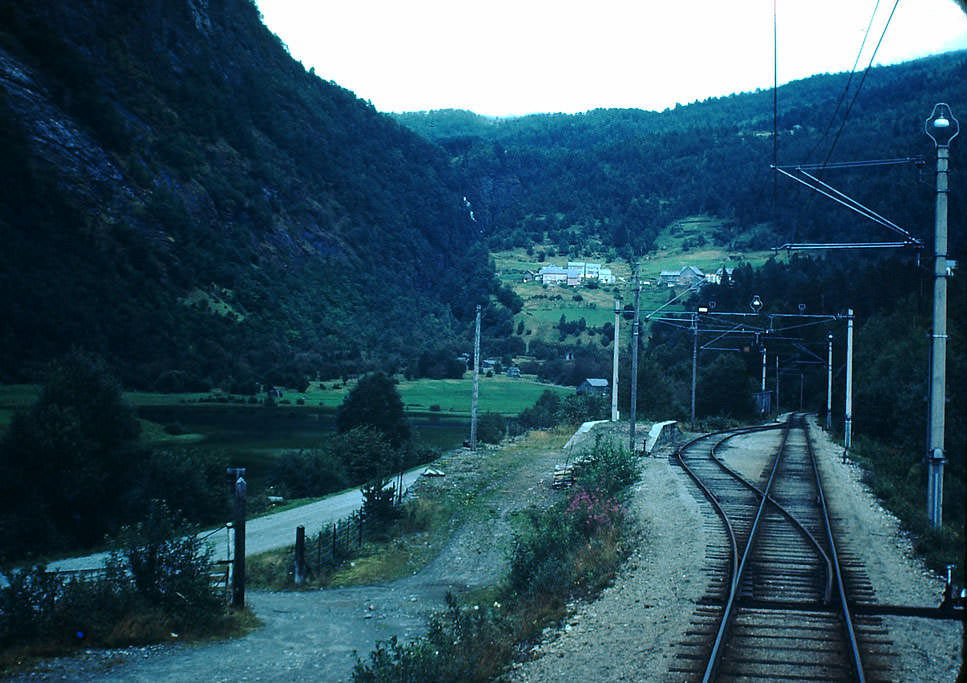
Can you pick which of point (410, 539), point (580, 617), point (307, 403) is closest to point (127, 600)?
point (580, 617)

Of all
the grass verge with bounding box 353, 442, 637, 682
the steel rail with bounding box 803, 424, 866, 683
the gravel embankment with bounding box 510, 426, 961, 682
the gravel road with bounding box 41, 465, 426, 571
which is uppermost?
the steel rail with bounding box 803, 424, 866, 683

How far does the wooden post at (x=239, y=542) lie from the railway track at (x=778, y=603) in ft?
26.0

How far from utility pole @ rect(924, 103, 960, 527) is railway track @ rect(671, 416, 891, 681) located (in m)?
2.12

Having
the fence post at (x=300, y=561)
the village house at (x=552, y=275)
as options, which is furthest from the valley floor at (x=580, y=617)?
the village house at (x=552, y=275)

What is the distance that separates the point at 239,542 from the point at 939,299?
1259 centimetres

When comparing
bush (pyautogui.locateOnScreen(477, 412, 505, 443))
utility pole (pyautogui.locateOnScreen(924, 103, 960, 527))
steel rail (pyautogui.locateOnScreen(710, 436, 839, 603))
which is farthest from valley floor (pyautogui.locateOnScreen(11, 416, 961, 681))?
bush (pyautogui.locateOnScreen(477, 412, 505, 443))

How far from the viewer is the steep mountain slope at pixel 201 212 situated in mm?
74625

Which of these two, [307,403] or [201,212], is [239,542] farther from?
[201,212]

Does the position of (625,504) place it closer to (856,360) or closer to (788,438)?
(788,438)

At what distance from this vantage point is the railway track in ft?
25.8

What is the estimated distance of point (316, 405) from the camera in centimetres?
7931

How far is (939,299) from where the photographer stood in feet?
43.5

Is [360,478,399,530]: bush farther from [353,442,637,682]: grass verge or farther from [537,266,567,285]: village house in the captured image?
[537,266,567,285]: village house

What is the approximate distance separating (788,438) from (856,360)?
15.3 metres
